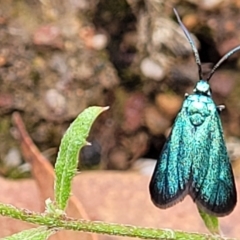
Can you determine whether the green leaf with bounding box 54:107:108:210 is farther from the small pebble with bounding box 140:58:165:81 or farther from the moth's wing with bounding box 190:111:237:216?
the small pebble with bounding box 140:58:165:81

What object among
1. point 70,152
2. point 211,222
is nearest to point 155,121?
point 211,222

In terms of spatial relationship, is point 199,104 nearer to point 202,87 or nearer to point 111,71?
point 202,87

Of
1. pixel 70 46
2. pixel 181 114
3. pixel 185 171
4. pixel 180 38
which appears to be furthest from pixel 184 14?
pixel 185 171

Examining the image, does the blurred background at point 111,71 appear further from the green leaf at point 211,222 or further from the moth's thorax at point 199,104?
the green leaf at point 211,222

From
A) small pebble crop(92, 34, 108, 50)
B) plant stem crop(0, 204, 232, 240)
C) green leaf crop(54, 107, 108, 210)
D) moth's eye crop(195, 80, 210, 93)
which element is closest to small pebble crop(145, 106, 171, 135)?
small pebble crop(92, 34, 108, 50)

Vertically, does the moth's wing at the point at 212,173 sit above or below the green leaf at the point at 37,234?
below

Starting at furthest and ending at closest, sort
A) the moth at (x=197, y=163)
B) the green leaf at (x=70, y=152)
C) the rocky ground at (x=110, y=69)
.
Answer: the rocky ground at (x=110, y=69) < the moth at (x=197, y=163) < the green leaf at (x=70, y=152)

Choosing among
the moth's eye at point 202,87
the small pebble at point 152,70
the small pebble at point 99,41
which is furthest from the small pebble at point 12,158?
the moth's eye at point 202,87
